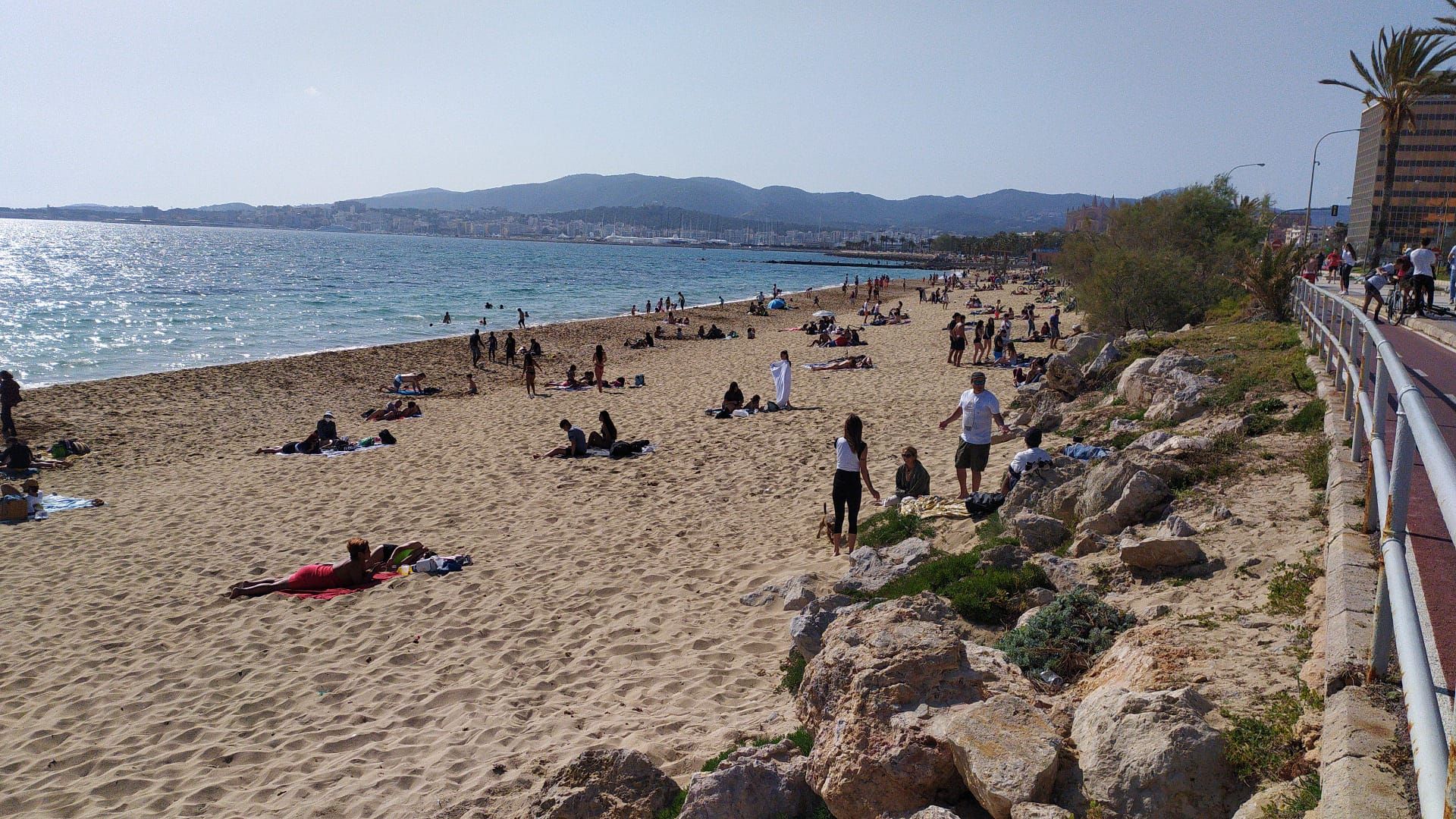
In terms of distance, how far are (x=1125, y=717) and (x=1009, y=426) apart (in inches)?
416

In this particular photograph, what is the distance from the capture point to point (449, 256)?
422 ft

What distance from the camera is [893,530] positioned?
8.33m

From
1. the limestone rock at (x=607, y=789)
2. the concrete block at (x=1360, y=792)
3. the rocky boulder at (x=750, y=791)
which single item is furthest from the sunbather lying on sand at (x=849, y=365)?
the concrete block at (x=1360, y=792)

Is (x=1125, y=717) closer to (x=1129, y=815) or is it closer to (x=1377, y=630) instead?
(x=1129, y=815)

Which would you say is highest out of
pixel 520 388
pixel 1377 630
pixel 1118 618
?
pixel 1377 630

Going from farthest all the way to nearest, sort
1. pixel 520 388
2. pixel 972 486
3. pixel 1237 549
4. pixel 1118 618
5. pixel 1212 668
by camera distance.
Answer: pixel 520 388 → pixel 972 486 → pixel 1237 549 → pixel 1118 618 → pixel 1212 668

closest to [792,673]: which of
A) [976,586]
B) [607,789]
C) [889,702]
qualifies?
[976,586]

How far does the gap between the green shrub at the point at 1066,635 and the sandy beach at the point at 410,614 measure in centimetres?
137

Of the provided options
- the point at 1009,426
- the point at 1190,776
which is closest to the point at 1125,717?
the point at 1190,776

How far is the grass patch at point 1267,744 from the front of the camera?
2963 millimetres

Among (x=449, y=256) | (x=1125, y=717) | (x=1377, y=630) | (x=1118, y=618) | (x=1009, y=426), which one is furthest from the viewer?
(x=449, y=256)

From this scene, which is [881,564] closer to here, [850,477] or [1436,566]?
[850,477]

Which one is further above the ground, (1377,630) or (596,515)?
(1377,630)

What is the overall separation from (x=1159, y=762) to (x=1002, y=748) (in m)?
0.51
